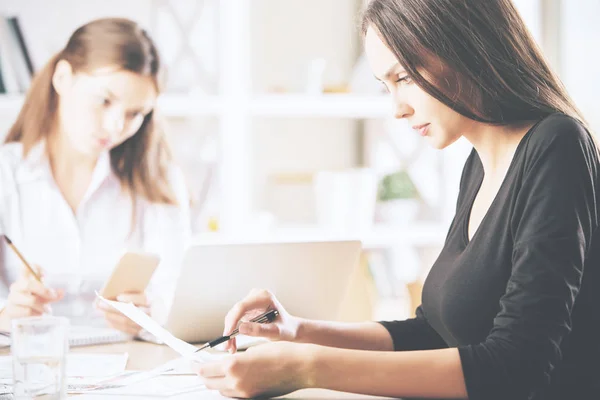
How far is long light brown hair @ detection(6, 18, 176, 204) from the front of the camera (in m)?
2.31

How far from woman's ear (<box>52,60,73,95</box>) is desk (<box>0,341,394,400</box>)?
1.19 metres

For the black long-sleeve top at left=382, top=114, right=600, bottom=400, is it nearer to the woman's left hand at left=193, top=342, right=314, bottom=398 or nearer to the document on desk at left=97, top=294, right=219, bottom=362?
the woman's left hand at left=193, top=342, right=314, bottom=398

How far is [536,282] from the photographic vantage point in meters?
0.96

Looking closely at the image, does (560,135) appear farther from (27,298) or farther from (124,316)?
(27,298)

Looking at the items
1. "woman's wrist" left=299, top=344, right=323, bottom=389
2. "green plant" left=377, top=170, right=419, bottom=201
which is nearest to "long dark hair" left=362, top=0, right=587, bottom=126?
"woman's wrist" left=299, top=344, right=323, bottom=389

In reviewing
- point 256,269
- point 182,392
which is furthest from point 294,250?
point 182,392

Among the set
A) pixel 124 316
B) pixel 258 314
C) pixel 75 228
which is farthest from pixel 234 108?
pixel 258 314

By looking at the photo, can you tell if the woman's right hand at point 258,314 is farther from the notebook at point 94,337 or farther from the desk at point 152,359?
the notebook at point 94,337

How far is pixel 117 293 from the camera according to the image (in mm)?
1427

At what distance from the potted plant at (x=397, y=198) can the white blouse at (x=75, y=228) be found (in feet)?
2.75

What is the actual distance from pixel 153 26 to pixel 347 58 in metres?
0.84

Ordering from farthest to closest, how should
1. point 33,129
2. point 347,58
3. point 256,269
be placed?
point 347,58
point 33,129
point 256,269

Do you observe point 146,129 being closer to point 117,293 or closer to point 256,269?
point 117,293

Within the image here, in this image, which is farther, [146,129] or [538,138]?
[146,129]
